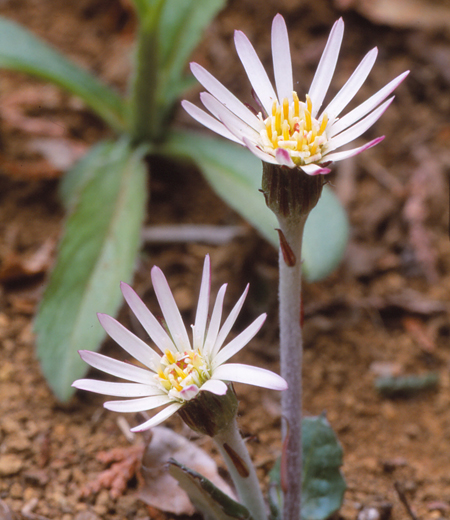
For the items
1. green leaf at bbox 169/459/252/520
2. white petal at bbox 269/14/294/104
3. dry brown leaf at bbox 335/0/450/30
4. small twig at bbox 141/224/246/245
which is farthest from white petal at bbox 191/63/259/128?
dry brown leaf at bbox 335/0/450/30

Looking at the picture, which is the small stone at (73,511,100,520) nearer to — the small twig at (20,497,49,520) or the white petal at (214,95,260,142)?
the small twig at (20,497,49,520)

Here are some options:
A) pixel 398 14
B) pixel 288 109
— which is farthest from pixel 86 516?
pixel 398 14

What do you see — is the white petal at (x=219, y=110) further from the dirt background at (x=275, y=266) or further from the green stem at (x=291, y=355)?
the dirt background at (x=275, y=266)

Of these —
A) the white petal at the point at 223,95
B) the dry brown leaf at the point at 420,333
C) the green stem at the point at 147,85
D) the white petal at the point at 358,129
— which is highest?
the green stem at the point at 147,85

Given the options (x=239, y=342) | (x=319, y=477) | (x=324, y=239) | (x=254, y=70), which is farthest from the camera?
(x=324, y=239)

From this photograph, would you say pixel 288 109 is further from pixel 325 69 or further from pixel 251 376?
pixel 251 376

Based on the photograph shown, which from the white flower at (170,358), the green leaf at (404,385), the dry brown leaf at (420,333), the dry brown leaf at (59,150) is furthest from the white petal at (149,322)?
the dry brown leaf at (59,150)

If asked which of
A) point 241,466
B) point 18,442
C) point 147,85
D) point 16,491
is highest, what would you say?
point 147,85
